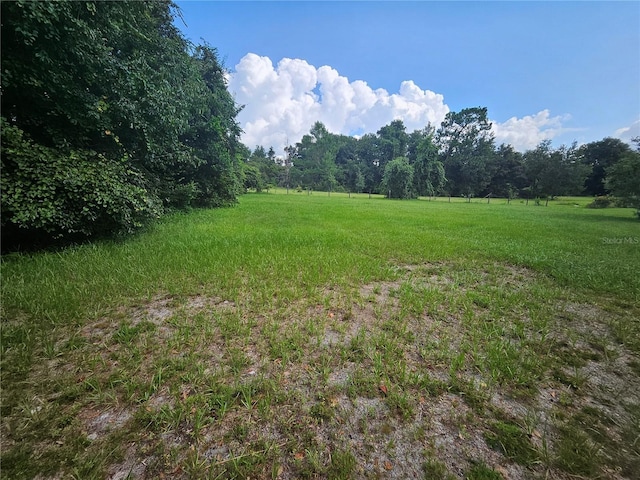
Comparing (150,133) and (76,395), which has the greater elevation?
(150,133)

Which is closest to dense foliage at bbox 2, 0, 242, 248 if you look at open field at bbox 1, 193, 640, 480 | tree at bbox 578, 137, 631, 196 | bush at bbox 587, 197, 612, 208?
open field at bbox 1, 193, 640, 480

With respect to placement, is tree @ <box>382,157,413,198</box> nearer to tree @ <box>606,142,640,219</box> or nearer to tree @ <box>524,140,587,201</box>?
tree @ <box>524,140,587,201</box>

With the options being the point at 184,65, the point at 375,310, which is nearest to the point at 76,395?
the point at 375,310

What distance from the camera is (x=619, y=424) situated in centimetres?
156

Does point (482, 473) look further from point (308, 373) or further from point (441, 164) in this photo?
point (441, 164)

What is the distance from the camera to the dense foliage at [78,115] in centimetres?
375

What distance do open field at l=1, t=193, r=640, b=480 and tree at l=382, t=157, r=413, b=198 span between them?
30.2 metres

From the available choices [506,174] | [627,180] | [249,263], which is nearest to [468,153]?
[506,174]

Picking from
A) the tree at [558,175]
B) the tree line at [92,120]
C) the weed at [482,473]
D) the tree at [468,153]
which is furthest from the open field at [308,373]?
the tree at [468,153]

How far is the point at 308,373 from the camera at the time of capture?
1.93m

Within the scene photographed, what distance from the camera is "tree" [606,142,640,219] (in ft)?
43.4

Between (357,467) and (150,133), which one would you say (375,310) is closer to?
(357,467)

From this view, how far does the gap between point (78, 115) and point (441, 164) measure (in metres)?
39.1

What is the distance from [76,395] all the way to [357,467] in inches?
74.5
